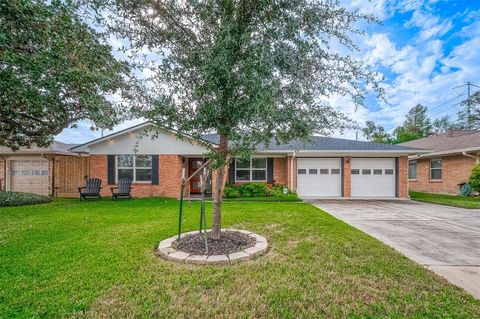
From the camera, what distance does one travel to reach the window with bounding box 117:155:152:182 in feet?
43.5

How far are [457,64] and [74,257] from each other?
75.8 feet

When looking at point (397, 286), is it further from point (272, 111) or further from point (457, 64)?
point (457, 64)

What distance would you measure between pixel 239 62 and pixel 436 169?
18869 mm

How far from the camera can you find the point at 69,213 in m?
8.66

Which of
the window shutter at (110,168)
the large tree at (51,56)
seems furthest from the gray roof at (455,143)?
the window shutter at (110,168)

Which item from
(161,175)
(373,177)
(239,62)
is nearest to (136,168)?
(161,175)

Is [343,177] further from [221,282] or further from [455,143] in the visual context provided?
[221,282]

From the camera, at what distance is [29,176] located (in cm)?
1487

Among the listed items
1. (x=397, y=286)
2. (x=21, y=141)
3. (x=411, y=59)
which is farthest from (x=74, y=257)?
(x=411, y=59)

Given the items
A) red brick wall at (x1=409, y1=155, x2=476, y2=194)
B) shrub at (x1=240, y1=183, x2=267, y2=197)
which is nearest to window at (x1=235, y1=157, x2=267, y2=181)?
shrub at (x1=240, y1=183, x2=267, y2=197)

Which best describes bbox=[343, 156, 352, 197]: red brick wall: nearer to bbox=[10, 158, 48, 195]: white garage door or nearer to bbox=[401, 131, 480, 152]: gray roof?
bbox=[401, 131, 480, 152]: gray roof

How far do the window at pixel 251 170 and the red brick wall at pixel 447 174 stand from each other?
1181 cm

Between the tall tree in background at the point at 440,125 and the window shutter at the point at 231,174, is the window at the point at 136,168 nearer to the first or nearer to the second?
the window shutter at the point at 231,174

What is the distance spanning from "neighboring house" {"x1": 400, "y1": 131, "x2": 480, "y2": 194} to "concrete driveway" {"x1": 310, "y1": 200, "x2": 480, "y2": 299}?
21.7 ft
